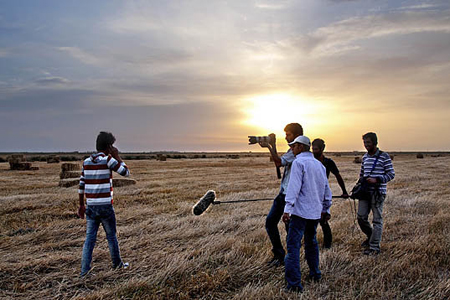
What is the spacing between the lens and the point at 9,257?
217 inches

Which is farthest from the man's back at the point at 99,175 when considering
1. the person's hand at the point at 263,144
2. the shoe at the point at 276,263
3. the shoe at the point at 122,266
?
the shoe at the point at 276,263

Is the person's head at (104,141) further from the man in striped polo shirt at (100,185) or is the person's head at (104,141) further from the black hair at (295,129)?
the black hair at (295,129)

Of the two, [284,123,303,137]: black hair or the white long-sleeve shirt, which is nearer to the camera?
the white long-sleeve shirt

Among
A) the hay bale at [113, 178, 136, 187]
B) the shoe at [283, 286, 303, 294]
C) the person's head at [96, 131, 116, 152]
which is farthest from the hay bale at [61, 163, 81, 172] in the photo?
the shoe at [283, 286, 303, 294]

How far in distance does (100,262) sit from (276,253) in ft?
9.38

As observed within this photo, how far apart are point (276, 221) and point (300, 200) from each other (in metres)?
0.93

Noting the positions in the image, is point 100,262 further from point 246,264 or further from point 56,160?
point 56,160

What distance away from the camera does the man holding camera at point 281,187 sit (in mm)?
4609

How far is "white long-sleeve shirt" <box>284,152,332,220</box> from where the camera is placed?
4121 millimetres

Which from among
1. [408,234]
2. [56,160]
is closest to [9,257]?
[408,234]

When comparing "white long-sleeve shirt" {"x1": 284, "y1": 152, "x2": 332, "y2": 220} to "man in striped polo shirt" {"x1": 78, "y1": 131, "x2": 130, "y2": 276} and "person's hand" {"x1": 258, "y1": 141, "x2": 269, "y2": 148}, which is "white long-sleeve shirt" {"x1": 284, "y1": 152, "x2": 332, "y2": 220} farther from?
"man in striped polo shirt" {"x1": 78, "y1": 131, "x2": 130, "y2": 276}

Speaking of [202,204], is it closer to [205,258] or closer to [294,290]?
[205,258]

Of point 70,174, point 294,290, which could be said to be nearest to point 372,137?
point 294,290

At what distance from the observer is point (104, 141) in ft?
15.4
